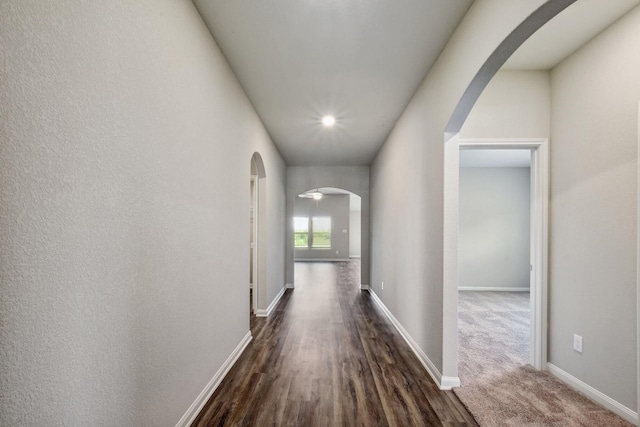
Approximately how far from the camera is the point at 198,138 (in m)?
1.85

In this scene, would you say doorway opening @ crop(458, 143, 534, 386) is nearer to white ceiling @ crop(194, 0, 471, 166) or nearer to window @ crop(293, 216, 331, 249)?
white ceiling @ crop(194, 0, 471, 166)

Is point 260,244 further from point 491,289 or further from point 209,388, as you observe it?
point 491,289

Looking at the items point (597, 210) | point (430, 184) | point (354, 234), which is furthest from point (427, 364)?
point (354, 234)

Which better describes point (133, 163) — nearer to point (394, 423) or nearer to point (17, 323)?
point (17, 323)

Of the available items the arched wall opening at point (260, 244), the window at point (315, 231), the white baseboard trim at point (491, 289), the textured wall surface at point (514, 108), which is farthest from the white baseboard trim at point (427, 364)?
the window at point (315, 231)

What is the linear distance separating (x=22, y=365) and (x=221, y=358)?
1.71 meters

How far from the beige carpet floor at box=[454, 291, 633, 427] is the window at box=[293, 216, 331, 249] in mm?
7969

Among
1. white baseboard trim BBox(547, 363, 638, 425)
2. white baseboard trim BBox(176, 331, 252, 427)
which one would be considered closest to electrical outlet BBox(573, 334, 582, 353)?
white baseboard trim BBox(547, 363, 638, 425)

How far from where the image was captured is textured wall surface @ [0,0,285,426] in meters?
0.76

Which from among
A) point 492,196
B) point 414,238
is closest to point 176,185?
point 414,238

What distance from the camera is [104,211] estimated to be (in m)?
1.05

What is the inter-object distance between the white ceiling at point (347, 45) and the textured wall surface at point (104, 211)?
0.37 m

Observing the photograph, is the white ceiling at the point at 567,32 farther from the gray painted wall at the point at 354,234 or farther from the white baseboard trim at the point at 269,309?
the gray painted wall at the point at 354,234

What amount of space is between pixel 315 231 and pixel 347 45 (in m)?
9.54
